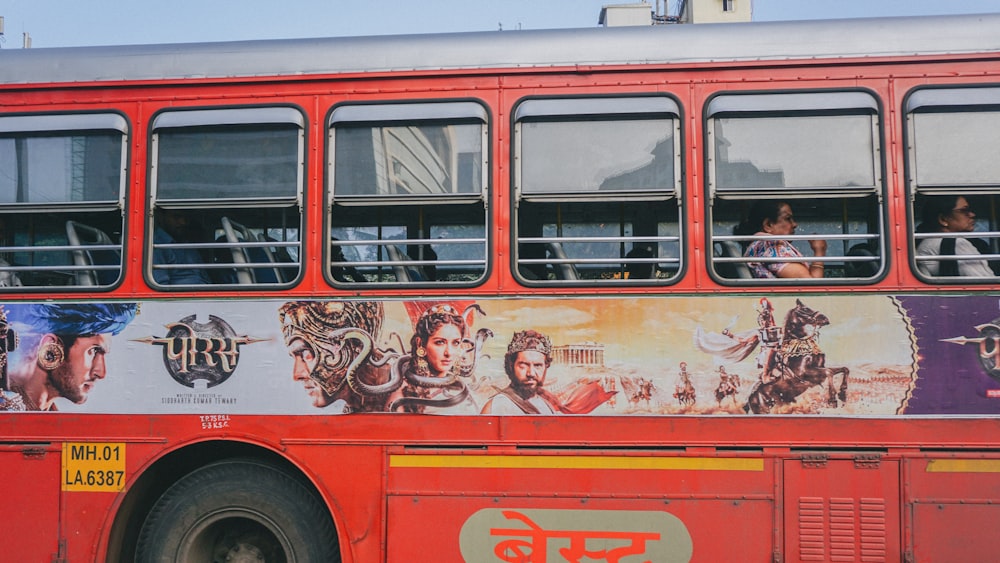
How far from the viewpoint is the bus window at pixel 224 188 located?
471 cm

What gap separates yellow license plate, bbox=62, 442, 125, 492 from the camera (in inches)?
182

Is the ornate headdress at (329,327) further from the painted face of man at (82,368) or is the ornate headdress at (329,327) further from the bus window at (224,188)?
the painted face of man at (82,368)

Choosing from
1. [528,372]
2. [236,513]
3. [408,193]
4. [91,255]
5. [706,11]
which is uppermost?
[706,11]

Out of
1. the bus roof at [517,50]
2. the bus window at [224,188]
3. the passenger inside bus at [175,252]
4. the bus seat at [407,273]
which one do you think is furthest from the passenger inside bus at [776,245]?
the passenger inside bus at [175,252]

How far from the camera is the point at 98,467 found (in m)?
4.64

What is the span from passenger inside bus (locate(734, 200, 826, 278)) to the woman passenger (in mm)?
1769

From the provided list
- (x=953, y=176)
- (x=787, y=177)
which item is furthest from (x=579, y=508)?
(x=953, y=176)

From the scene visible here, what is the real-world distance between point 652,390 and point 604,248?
0.87 metres

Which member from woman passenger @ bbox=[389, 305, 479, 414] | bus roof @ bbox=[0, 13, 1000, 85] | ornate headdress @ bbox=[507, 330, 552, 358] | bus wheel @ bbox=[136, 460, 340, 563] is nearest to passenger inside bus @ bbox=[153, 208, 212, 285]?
bus roof @ bbox=[0, 13, 1000, 85]

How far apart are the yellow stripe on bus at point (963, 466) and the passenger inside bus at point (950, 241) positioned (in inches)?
40.6

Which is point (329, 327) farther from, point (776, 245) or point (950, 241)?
point (950, 241)

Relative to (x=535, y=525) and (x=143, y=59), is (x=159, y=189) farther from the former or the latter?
(x=535, y=525)

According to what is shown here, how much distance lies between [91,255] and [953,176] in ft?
17.0

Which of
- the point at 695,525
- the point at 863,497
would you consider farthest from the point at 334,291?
the point at 863,497
